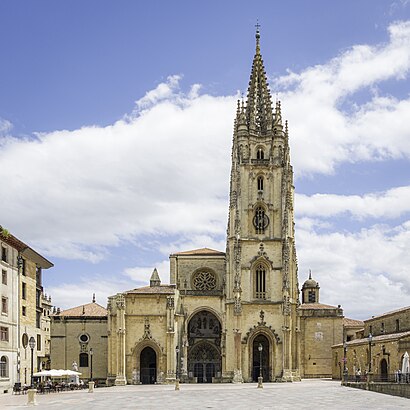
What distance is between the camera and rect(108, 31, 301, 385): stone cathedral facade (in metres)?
70.1

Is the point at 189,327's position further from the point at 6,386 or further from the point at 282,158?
the point at 6,386

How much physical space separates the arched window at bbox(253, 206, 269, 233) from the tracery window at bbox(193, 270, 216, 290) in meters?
7.83

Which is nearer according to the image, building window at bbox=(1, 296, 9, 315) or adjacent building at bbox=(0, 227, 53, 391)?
building window at bbox=(1, 296, 9, 315)

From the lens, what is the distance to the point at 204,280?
260 feet

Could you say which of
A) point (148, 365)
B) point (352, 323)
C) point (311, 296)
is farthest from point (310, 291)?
point (148, 365)

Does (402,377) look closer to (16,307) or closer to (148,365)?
(16,307)

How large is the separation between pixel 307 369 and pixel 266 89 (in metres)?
32.7

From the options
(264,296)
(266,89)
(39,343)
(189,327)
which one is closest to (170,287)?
(189,327)

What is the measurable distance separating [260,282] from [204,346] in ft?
29.8

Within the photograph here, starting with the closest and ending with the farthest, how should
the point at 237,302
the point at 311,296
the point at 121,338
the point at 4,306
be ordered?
the point at 4,306, the point at 121,338, the point at 237,302, the point at 311,296

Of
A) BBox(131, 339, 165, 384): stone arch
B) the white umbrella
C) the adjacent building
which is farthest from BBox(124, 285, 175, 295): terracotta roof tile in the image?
the white umbrella

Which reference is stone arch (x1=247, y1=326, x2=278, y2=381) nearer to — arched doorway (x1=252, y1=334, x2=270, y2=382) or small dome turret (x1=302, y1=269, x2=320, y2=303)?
arched doorway (x1=252, y1=334, x2=270, y2=382)

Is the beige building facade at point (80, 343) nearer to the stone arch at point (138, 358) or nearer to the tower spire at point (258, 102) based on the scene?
the stone arch at point (138, 358)

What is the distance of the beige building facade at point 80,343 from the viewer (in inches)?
3000
